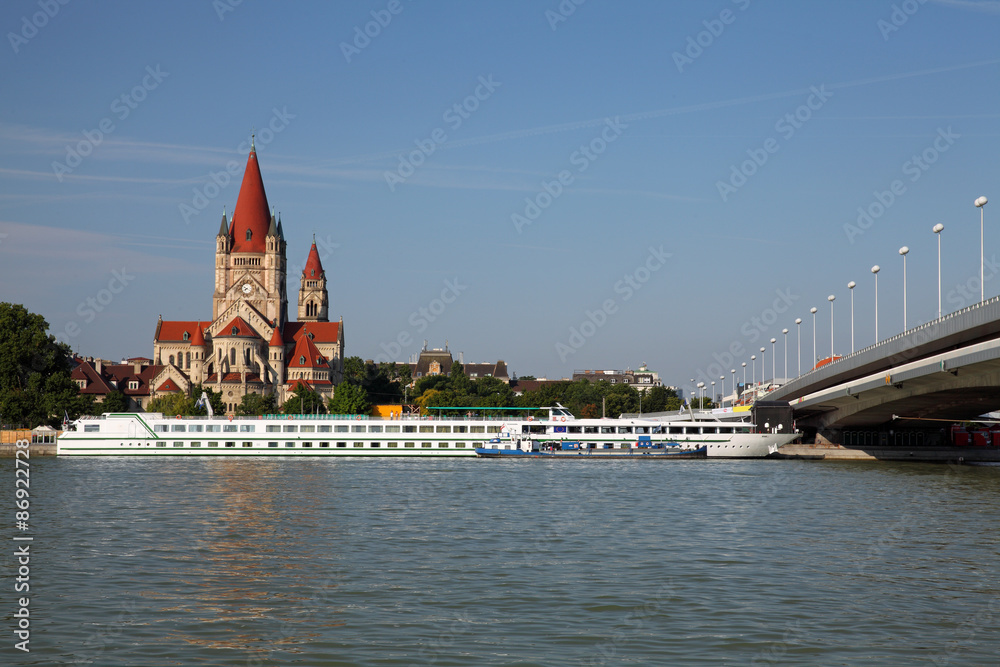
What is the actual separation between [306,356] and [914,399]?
99.1m

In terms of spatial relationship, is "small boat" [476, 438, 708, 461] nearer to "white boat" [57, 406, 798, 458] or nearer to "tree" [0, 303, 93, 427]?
"white boat" [57, 406, 798, 458]

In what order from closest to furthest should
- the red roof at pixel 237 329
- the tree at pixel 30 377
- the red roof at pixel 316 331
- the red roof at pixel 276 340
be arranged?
the tree at pixel 30 377 < the red roof at pixel 237 329 < the red roof at pixel 276 340 < the red roof at pixel 316 331

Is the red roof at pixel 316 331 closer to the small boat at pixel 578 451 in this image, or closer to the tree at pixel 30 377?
the tree at pixel 30 377

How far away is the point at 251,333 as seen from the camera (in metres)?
141

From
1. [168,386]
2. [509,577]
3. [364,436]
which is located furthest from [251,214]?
[509,577]

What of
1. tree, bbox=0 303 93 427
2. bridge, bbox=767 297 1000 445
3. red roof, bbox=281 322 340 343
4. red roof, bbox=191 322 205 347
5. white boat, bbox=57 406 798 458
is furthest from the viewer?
red roof, bbox=281 322 340 343

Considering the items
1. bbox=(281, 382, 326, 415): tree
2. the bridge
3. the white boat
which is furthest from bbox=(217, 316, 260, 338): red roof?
the bridge

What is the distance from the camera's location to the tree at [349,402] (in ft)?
392

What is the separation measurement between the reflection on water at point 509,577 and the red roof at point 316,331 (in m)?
107

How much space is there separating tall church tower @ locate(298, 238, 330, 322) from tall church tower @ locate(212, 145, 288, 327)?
427 inches

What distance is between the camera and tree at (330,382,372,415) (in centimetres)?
11962

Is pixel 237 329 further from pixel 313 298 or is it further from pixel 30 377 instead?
pixel 30 377

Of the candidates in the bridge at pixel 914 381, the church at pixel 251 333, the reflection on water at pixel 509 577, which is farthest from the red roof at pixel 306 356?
the reflection on water at pixel 509 577

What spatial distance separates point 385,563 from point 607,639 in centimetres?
858
